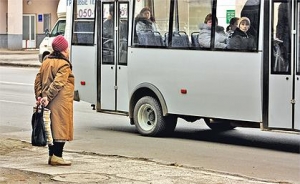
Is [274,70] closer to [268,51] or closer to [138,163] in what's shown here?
[268,51]

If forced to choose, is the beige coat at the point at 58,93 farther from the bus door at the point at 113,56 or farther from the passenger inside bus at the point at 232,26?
the bus door at the point at 113,56

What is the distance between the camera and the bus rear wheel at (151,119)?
1382 centimetres

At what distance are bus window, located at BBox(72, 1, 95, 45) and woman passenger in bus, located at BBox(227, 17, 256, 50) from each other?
3.74 m

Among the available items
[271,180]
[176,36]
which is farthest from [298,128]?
[176,36]

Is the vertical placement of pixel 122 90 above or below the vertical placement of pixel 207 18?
below

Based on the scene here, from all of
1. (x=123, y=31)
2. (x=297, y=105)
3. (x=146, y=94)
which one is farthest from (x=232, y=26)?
(x=123, y=31)

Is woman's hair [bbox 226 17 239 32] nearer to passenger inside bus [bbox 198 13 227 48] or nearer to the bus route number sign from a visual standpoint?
passenger inside bus [bbox 198 13 227 48]

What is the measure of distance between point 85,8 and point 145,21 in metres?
1.84

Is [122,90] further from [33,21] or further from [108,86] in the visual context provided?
[33,21]

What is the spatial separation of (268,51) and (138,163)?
9.80ft

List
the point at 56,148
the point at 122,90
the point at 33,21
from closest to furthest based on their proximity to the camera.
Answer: the point at 56,148 → the point at 122,90 → the point at 33,21

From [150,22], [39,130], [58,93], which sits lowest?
[39,130]

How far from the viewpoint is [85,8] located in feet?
50.8

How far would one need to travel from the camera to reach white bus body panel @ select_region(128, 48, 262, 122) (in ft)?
40.4
